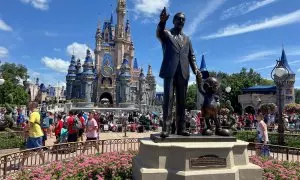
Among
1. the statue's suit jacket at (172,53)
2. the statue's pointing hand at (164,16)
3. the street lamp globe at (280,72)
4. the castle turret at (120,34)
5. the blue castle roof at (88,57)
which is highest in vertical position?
the castle turret at (120,34)

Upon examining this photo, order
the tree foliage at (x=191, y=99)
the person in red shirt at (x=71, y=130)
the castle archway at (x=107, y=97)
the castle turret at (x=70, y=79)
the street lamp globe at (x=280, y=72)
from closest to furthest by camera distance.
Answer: the person in red shirt at (x=71, y=130)
the street lamp globe at (x=280, y=72)
the castle turret at (x=70, y=79)
the tree foliage at (x=191, y=99)
the castle archway at (x=107, y=97)

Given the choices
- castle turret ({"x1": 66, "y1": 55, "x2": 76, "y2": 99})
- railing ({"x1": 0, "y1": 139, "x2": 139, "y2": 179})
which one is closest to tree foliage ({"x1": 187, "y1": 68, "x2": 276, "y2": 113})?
castle turret ({"x1": 66, "y1": 55, "x2": 76, "y2": 99})

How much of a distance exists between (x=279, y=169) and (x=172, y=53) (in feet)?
13.3

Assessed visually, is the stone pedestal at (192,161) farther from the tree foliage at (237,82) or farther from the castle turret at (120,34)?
the castle turret at (120,34)

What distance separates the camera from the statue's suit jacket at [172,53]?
21.5 feet

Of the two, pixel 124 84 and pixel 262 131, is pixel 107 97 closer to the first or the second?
pixel 124 84

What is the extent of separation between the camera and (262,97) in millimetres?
54031

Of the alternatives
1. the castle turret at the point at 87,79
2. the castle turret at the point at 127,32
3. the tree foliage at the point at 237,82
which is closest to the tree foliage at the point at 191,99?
the tree foliage at the point at 237,82

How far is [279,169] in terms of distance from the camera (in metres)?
7.60

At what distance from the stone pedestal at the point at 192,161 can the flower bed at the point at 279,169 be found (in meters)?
1.34

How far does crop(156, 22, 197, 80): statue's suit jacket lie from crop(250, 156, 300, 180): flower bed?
3.11 metres

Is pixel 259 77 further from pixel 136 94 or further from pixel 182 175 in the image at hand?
pixel 182 175

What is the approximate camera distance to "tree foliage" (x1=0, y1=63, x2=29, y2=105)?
55.4 m

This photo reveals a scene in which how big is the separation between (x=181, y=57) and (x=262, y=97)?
51.2 metres
